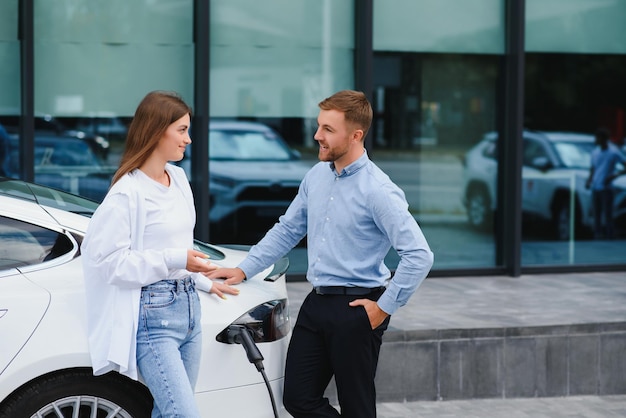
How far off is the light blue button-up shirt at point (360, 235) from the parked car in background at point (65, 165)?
5.03 m

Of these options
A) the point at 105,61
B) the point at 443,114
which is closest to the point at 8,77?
the point at 105,61

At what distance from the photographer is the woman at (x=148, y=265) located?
12.4 feet

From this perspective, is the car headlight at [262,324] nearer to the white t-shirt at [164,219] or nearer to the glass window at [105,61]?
the white t-shirt at [164,219]

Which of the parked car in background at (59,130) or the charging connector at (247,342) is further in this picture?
the parked car in background at (59,130)

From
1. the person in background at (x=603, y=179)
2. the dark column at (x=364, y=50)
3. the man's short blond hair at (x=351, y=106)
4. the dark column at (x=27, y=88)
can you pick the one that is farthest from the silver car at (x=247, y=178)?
the man's short blond hair at (x=351, y=106)

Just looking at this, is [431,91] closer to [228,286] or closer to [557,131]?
[557,131]

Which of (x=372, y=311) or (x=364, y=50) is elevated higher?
(x=364, y=50)

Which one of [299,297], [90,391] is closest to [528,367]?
[299,297]

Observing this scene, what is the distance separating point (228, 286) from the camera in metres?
4.44

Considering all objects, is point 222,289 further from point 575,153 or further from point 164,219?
point 575,153

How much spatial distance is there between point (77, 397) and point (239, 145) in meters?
5.54

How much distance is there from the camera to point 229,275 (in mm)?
4539

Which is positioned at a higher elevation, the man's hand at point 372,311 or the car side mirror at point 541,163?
the car side mirror at point 541,163

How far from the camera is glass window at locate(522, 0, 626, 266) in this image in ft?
33.4
